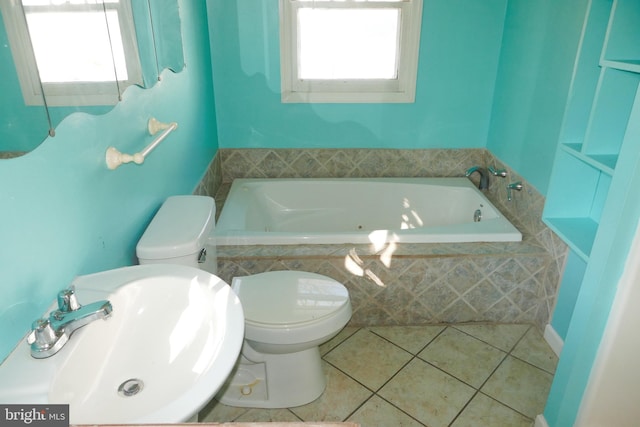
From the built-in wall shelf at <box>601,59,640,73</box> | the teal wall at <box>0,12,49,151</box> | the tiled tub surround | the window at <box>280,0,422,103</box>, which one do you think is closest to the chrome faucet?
the tiled tub surround

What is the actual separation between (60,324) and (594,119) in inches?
73.1

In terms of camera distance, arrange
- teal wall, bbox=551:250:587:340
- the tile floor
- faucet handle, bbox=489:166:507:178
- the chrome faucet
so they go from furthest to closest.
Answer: faucet handle, bbox=489:166:507:178
the chrome faucet
teal wall, bbox=551:250:587:340
the tile floor

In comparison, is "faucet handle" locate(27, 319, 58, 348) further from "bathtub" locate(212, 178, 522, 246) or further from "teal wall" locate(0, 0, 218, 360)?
"bathtub" locate(212, 178, 522, 246)

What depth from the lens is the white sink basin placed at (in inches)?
32.4

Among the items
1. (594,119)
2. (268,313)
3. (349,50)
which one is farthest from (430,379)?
(349,50)

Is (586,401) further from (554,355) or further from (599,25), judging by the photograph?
(599,25)

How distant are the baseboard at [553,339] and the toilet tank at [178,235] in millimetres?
1735

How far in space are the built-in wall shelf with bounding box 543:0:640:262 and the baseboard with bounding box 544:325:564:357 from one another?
1.90ft

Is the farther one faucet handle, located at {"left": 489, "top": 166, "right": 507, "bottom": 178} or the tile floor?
faucet handle, located at {"left": 489, "top": 166, "right": 507, "bottom": 178}

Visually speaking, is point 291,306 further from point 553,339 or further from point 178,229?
point 553,339

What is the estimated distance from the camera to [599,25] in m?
1.78

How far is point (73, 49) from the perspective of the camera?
115 cm

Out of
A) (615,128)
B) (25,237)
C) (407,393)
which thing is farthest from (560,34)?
(25,237)

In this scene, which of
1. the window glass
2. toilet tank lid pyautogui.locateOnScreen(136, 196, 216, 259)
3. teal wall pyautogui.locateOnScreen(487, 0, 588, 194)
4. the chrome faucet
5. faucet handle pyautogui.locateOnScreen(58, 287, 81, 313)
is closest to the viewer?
faucet handle pyautogui.locateOnScreen(58, 287, 81, 313)
